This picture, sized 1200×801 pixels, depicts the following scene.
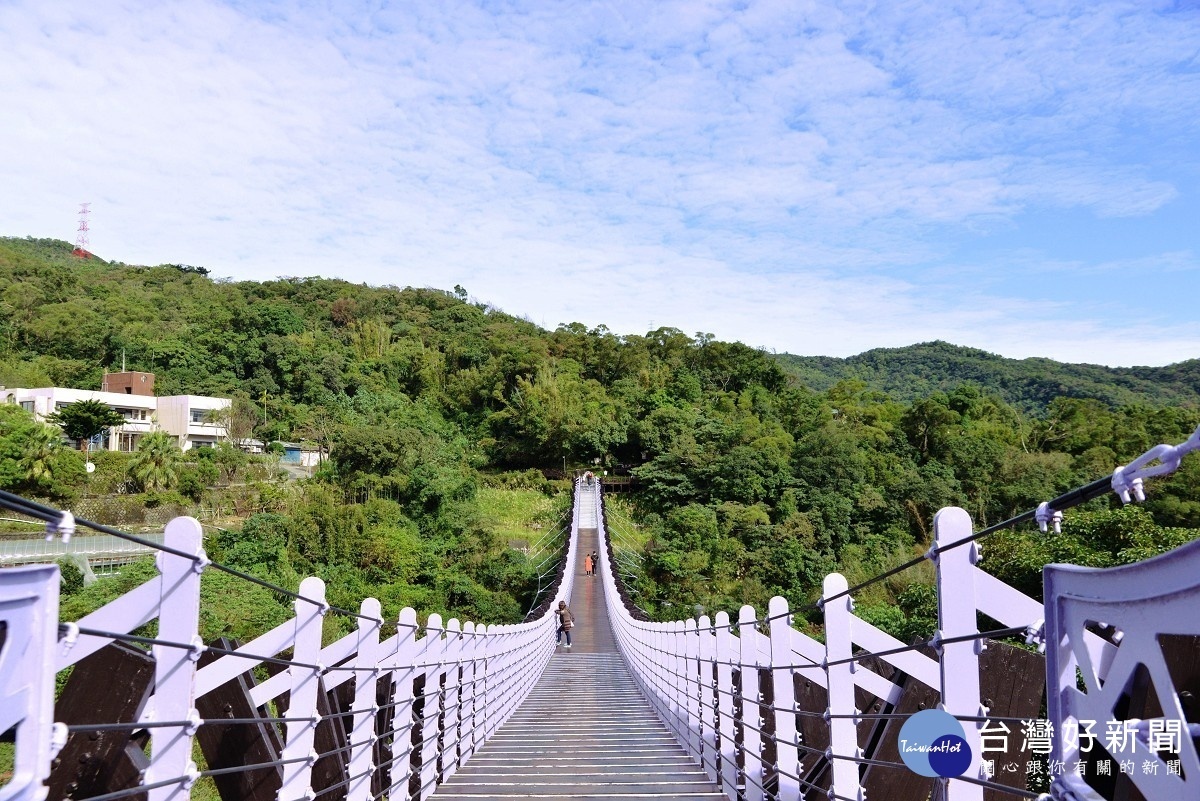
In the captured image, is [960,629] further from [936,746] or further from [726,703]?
[726,703]

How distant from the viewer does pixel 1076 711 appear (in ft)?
3.33

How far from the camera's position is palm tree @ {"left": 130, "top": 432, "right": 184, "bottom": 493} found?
68.6ft

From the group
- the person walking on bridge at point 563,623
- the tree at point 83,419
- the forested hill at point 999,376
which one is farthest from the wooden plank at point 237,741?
the forested hill at point 999,376

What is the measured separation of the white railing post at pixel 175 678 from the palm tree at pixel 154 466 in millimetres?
21898

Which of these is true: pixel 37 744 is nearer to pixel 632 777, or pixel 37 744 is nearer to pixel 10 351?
pixel 632 777

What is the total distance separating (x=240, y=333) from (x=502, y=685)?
110 ft

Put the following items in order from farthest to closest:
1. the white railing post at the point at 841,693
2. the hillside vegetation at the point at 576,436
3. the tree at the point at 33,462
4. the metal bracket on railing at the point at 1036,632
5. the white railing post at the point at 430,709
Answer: the tree at the point at 33,462 < the hillside vegetation at the point at 576,436 < the white railing post at the point at 430,709 < the white railing post at the point at 841,693 < the metal bracket on railing at the point at 1036,632

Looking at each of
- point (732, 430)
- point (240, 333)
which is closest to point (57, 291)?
point (240, 333)

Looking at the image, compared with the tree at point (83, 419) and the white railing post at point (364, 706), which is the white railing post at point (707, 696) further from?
the tree at point (83, 419)

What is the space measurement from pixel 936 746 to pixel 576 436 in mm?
28970

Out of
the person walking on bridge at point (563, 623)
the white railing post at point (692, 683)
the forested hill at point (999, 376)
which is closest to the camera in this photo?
the white railing post at point (692, 683)

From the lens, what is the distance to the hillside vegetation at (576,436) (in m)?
18.0

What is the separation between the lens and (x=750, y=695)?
114 inches

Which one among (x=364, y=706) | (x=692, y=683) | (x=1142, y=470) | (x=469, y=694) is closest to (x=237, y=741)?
(x=364, y=706)
